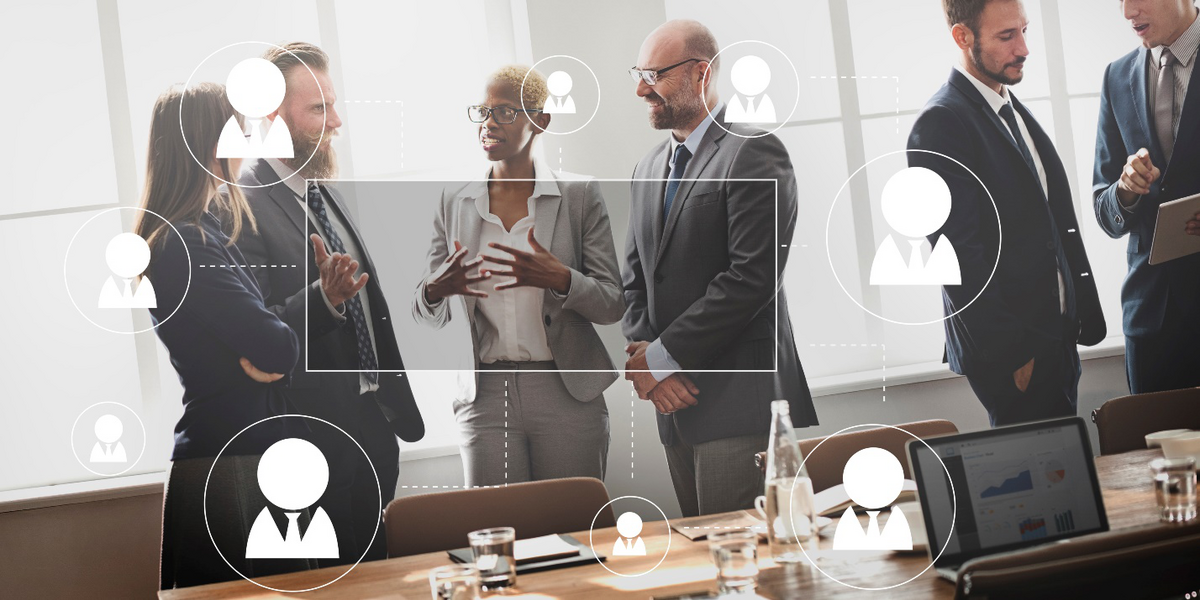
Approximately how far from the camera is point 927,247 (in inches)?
150

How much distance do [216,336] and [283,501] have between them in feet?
2.10

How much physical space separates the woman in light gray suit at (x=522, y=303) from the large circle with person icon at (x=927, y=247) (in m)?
1.05

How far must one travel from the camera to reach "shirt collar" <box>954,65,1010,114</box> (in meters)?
3.78

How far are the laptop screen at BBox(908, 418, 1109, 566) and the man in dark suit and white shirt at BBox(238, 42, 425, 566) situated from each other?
2.09 m

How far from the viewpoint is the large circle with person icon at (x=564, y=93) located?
334 cm

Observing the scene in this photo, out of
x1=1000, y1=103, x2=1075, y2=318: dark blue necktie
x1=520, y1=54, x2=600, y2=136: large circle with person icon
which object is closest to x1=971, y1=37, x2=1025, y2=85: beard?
x1=1000, y1=103, x2=1075, y2=318: dark blue necktie

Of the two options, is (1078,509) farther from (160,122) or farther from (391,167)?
(160,122)

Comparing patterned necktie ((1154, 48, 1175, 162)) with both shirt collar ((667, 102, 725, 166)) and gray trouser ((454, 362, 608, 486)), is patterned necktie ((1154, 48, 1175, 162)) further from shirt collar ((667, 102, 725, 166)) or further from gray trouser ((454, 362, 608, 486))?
gray trouser ((454, 362, 608, 486))

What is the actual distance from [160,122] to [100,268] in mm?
537

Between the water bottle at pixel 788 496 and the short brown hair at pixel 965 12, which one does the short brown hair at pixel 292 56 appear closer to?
the water bottle at pixel 788 496

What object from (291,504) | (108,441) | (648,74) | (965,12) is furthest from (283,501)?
(965,12)

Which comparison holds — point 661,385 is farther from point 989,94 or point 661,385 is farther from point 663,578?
point 989,94

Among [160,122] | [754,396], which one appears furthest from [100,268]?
[754,396]

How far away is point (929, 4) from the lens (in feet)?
12.5
